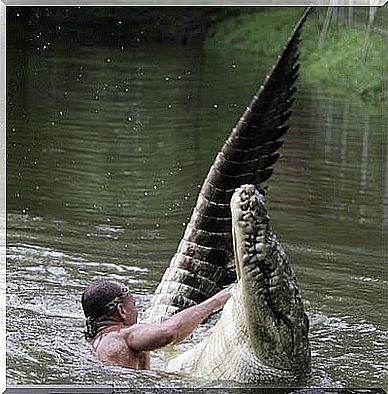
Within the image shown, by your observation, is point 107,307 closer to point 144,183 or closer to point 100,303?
point 100,303

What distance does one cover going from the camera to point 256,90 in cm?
220

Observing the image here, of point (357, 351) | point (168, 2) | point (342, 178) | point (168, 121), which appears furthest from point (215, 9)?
point (357, 351)

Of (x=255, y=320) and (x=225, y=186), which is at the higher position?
(x=225, y=186)

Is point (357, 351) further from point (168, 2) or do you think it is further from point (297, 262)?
point (168, 2)

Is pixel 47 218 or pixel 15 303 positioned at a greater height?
pixel 47 218

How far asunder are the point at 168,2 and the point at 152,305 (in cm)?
59

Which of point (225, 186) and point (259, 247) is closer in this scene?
point (259, 247)

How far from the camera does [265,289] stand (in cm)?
209

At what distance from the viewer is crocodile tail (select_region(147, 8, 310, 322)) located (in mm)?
2203

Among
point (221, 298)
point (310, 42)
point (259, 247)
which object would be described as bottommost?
point (221, 298)

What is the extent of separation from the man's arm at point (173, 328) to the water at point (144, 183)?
0.05 metres

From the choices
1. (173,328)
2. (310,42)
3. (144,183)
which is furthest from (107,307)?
(310,42)

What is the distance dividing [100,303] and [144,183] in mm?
249

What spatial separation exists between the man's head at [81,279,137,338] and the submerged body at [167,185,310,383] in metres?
0.13
